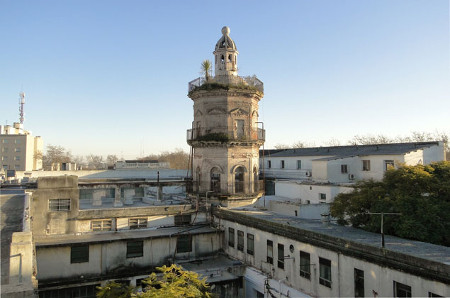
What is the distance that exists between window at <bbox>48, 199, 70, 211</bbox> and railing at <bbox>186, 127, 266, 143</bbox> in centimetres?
1106

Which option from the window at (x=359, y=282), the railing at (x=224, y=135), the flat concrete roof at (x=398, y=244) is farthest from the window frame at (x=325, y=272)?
the railing at (x=224, y=135)

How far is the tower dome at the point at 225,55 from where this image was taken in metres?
30.2

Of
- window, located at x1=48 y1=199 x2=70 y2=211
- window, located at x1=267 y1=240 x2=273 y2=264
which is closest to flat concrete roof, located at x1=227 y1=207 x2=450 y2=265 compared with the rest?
window, located at x1=267 y1=240 x2=273 y2=264

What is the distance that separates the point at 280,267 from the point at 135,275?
381 inches

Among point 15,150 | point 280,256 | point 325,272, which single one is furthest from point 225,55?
point 15,150

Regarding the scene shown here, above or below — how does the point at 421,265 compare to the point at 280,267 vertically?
above

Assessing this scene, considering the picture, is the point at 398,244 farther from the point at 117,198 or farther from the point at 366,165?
the point at 117,198

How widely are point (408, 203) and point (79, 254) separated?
19.1 meters

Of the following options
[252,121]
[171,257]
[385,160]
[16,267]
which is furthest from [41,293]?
[385,160]

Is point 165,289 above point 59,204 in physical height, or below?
below

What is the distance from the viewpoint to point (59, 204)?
24016 mm

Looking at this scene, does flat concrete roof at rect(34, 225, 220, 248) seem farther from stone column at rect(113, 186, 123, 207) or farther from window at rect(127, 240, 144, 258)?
stone column at rect(113, 186, 123, 207)

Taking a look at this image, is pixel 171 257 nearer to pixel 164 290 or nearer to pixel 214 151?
pixel 214 151

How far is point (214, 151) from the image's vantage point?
29.0 metres
